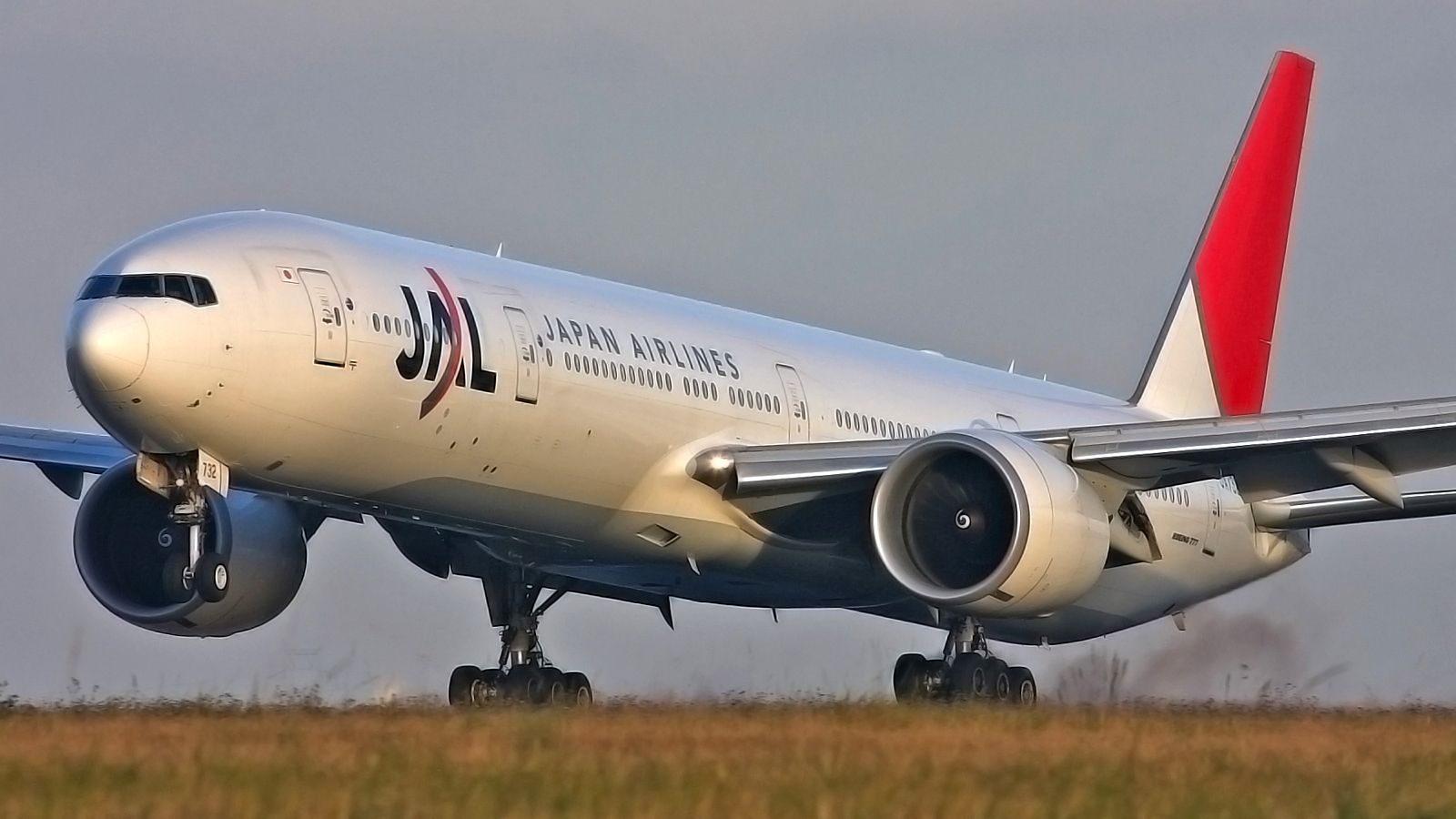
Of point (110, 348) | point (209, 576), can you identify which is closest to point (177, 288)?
point (110, 348)

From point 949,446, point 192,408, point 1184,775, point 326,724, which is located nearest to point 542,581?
point 949,446

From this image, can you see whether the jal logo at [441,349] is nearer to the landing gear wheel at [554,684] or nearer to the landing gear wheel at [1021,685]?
the landing gear wheel at [554,684]

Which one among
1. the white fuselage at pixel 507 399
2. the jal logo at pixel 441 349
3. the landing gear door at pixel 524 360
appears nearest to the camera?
the white fuselage at pixel 507 399

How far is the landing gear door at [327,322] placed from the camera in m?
18.5

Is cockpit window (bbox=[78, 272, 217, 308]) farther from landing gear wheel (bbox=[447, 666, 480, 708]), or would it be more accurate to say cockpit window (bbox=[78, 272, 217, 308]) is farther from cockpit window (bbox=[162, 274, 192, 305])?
landing gear wheel (bbox=[447, 666, 480, 708])

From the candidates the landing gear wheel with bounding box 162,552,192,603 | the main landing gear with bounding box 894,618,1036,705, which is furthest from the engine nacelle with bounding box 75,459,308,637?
the main landing gear with bounding box 894,618,1036,705

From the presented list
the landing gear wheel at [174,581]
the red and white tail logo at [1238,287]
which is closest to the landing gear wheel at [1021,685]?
the red and white tail logo at [1238,287]

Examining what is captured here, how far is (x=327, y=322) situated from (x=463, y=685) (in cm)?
646

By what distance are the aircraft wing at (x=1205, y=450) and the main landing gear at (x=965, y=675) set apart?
3.14 m

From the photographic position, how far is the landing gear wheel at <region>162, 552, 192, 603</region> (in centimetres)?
2269

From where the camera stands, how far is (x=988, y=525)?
21.0 m

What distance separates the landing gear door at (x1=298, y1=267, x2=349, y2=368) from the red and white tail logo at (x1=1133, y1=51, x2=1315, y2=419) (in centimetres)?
1415

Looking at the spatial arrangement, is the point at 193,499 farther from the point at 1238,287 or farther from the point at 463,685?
the point at 1238,287

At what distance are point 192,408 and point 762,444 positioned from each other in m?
6.74
